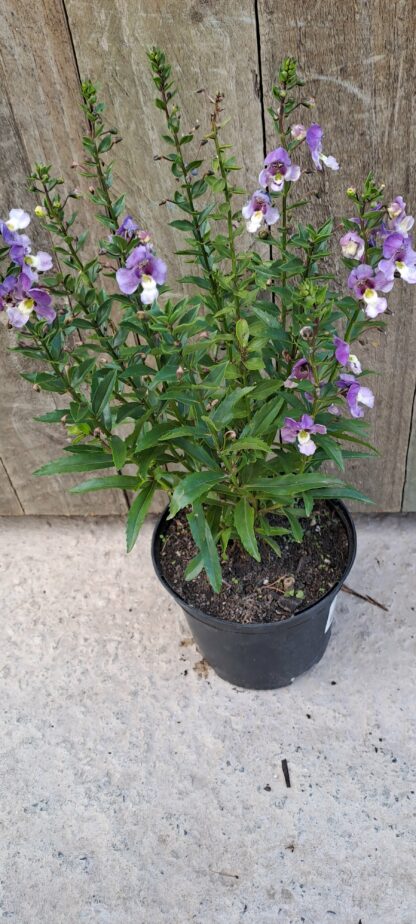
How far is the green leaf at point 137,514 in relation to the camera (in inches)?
65.6

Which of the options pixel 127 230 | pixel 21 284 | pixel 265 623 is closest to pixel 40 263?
pixel 21 284

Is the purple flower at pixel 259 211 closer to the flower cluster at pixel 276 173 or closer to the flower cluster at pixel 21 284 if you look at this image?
the flower cluster at pixel 276 173

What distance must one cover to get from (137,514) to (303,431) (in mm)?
431

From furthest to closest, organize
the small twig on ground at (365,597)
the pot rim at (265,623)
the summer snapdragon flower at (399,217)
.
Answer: the small twig on ground at (365,597) < the pot rim at (265,623) < the summer snapdragon flower at (399,217)

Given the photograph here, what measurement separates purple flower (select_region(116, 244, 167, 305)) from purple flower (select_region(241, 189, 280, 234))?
0.20 metres

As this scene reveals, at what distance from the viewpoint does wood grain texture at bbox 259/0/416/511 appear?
5.00 ft

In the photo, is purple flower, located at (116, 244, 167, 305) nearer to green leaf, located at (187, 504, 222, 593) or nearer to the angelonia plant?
the angelonia plant

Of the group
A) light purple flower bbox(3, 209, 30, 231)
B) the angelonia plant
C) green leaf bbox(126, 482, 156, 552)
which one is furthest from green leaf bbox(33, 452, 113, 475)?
light purple flower bbox(3, 209, 30, 231)

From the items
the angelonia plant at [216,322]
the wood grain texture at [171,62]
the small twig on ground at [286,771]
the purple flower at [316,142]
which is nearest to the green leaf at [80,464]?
Result: the angelonia plant at [216,322]

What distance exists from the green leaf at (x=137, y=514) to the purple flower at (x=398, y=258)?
737 millimetres

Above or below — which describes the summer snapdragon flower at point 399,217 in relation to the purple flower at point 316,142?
below

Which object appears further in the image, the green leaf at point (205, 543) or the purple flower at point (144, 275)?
the green leaf at point (205, 543)

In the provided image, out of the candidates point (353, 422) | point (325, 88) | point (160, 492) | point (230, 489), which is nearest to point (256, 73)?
point (325, 88)

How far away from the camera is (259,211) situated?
1420 millimetres
